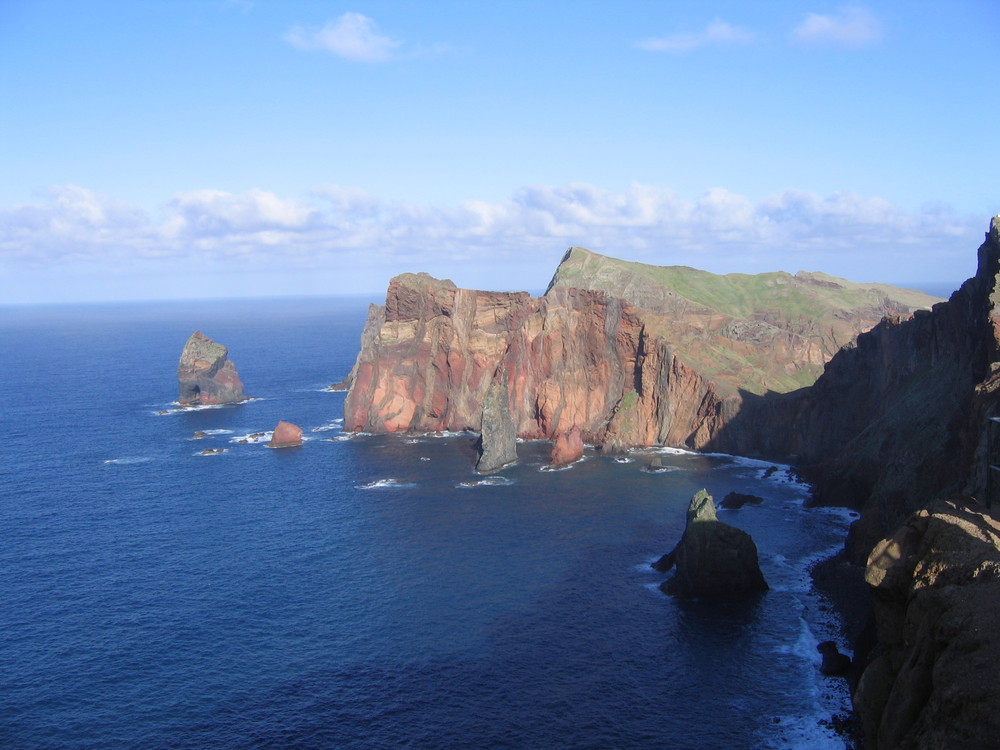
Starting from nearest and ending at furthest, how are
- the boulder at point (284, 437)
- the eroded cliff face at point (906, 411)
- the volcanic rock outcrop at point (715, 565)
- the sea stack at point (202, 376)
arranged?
1. the eroded cliff face at point (906, 411)
2. the volcanic rock outcrop at point (715, 565)
3. the boulder at point (284, 437)
4. the sea stack at point (202, 376)

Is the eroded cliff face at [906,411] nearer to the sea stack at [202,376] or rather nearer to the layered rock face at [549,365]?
the layered rock face at [549,365]

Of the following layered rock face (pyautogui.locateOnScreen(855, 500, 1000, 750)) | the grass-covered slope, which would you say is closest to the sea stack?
the grass-covered slope

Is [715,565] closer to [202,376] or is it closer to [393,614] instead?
[393,614]

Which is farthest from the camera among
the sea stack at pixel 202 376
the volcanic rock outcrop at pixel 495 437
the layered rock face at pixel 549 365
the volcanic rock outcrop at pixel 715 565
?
the sea stack at pixel 202 376

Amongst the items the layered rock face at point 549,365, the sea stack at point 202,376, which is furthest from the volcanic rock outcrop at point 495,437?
the sea stack at point 202,376

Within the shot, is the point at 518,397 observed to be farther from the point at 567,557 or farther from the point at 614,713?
the point at 614,713

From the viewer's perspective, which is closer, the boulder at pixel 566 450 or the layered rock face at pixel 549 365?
the boulder at pixel 566 450

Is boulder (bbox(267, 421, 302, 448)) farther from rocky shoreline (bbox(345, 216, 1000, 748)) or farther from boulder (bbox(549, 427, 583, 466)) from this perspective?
boulder (bbox(549, 427, 583, 466))
